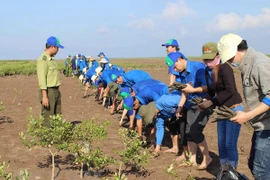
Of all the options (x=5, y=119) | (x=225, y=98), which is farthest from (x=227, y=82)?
(x=5, y=119)

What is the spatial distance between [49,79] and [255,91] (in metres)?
4.23

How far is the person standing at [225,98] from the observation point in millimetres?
4141

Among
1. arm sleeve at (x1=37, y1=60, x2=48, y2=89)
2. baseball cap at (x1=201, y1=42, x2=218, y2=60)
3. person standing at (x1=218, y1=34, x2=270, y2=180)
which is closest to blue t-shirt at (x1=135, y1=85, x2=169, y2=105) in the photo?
arm sleeve at (x1=37, y1=60, x2=48, y2=89)

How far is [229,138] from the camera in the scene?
164 inches

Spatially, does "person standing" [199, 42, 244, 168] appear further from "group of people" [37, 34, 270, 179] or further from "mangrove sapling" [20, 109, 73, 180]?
"mangrove sapling" [20, 109, 73, 180]

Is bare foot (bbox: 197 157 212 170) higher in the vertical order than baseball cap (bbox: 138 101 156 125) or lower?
lower

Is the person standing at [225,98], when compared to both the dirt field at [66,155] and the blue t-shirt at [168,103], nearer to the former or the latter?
the dirt field at [66,155]

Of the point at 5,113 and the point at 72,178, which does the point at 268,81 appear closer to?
the point at 72,178

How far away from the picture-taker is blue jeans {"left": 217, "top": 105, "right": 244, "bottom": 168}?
415 centimetres

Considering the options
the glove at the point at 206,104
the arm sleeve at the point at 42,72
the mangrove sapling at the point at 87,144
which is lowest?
the mangrove sapling at the point at 87,144

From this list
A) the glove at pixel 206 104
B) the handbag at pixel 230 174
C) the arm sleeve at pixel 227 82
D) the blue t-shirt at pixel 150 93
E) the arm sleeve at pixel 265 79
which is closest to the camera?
the arm sleeve at pixel 265 79

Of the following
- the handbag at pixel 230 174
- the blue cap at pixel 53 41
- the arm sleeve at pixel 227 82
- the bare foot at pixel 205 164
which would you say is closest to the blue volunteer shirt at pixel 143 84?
the blue cap at pixel 53 41

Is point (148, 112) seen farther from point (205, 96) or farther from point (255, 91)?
point (255, 91)

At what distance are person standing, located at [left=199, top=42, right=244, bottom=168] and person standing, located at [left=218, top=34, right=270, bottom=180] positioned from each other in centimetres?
97
